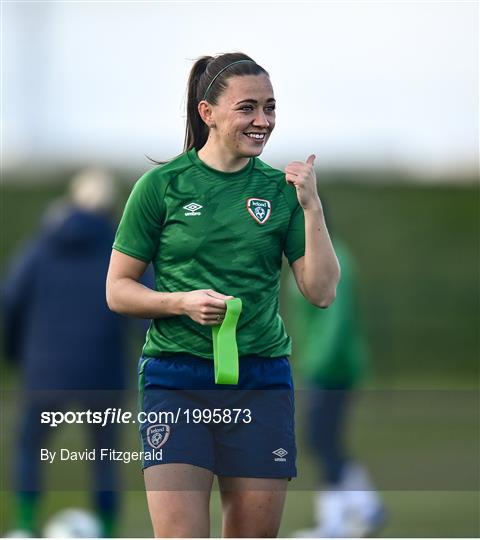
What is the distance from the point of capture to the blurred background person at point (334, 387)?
8836mm

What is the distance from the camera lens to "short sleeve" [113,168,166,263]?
4.71 m

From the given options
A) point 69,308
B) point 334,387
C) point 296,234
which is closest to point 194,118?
point 296,234

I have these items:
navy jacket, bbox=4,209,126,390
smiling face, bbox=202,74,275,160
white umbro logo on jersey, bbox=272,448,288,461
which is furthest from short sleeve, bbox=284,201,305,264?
navy jacket, bbox=4,209,126,390

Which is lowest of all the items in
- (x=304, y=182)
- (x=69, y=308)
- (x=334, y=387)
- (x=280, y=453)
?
(x=334, y=387)

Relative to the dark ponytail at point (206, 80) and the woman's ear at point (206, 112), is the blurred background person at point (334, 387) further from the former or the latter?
the woman's ear at point (206, 112)

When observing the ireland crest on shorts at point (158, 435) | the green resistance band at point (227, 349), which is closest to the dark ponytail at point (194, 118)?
the green resistance band at point (227, 349)

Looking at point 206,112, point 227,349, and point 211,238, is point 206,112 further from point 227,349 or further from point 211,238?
point 227,349

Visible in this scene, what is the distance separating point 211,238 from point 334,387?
4637 mm

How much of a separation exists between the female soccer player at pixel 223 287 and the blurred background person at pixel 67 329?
329 centimetres

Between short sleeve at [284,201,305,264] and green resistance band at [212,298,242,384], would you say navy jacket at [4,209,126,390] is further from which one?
green resistance band at [212,298,242,384]

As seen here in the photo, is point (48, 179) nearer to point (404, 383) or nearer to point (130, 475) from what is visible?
point (404, 383)

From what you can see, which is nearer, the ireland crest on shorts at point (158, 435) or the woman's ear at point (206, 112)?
the ireland crest on shorts at point (158, 435)

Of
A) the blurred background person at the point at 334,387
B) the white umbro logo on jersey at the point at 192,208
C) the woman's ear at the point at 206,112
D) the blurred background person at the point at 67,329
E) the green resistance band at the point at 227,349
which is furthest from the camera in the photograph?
the blurred background person at the point at 334,387

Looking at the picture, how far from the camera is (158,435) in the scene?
466 centimetres
